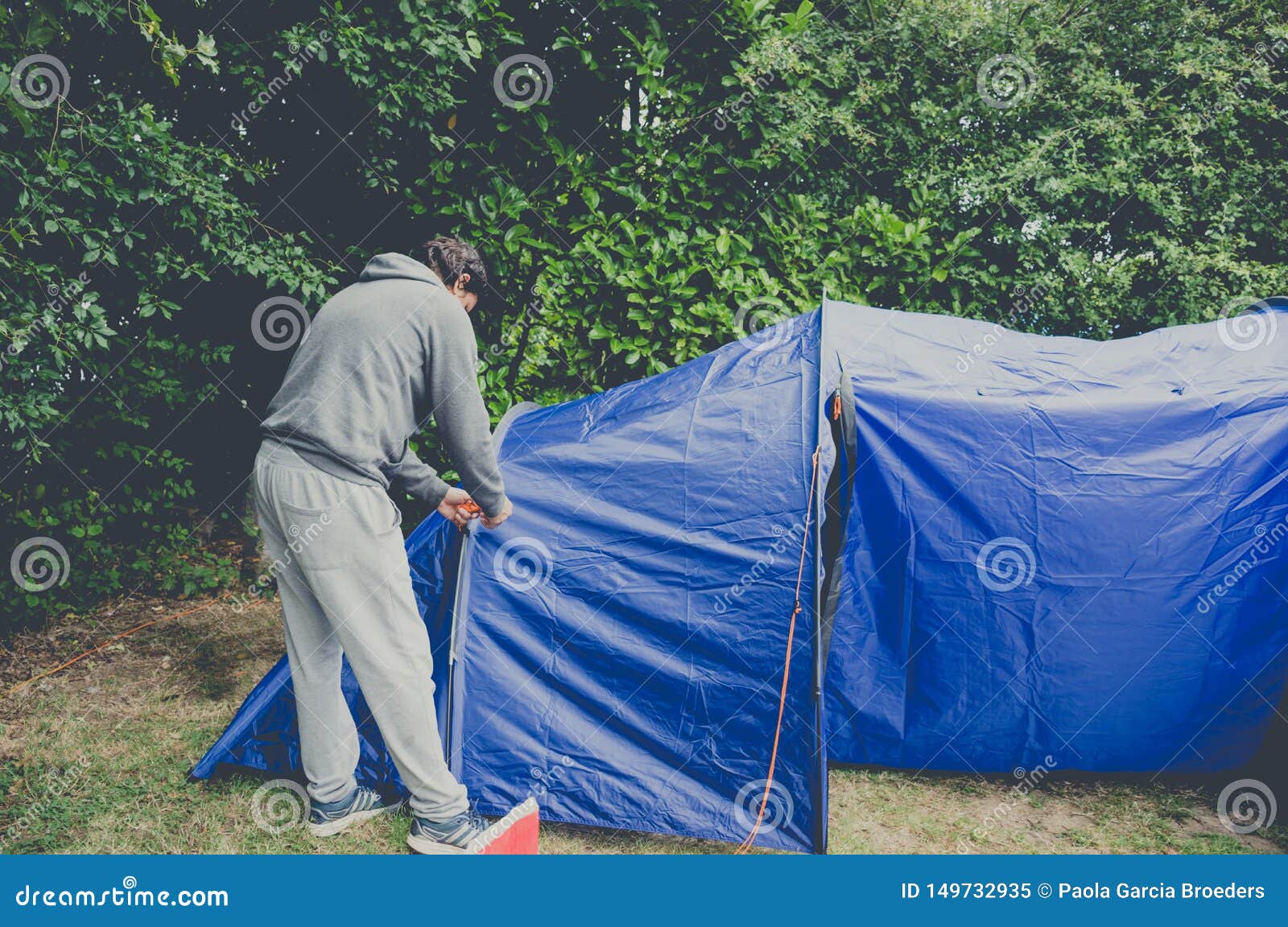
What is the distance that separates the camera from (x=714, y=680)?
2738 mm

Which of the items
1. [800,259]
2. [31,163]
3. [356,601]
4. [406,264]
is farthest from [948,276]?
[31,163]

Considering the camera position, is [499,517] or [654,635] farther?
[654,635]

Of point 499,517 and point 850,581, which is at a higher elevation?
point 499,517

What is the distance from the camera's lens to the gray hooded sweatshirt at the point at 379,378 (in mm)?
2416

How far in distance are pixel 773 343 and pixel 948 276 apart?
2123mm

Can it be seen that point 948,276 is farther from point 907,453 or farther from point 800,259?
point 907,453

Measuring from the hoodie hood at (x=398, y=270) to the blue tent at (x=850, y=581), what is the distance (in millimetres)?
690

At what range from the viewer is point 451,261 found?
8.52 ft
